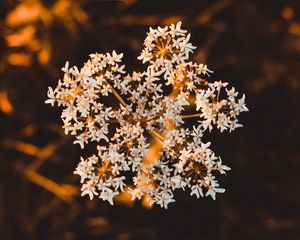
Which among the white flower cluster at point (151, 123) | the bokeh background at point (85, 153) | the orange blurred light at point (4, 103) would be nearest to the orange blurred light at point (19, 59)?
the bokeh background at point (85, 153)

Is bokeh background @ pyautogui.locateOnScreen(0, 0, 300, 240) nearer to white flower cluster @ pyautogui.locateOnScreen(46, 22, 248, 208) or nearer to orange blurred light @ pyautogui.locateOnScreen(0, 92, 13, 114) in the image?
orange blurred light @ pyautogui.locateOnScreen(0, 92, 13, 114)

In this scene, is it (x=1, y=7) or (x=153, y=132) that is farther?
(x=1, y=7)

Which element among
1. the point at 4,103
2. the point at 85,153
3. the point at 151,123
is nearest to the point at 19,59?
the point at 4,103

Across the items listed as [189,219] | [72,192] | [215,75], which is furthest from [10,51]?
[189,219]

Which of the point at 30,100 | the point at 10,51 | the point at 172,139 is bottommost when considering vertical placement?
the point at 172,139

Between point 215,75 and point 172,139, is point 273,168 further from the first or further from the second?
point 172,139

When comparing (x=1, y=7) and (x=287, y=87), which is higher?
(x=1, y=7)

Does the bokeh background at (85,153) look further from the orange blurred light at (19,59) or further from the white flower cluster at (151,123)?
the white flower cluster at (151,123)

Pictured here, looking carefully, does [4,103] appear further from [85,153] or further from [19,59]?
[85,153]
